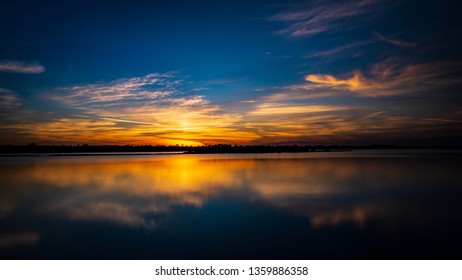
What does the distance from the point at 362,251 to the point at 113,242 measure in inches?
176

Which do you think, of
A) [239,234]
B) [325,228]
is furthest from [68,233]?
[325,228]

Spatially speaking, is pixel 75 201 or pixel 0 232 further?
pixel 75 201

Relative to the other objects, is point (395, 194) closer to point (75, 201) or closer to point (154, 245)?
point (154, 245)

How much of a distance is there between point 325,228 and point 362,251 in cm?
157

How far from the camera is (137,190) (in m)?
14.0

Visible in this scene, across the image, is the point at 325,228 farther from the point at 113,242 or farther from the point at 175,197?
the point at 175,197

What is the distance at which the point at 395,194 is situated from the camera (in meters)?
12.4

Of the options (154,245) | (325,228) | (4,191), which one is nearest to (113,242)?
(154,245)

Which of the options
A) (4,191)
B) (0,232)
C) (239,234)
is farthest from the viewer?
(4,191)

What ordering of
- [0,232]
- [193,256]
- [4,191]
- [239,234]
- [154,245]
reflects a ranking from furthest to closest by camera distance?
[4,191] < [0,232] < [239,234] < [154,245] < [193,256]
